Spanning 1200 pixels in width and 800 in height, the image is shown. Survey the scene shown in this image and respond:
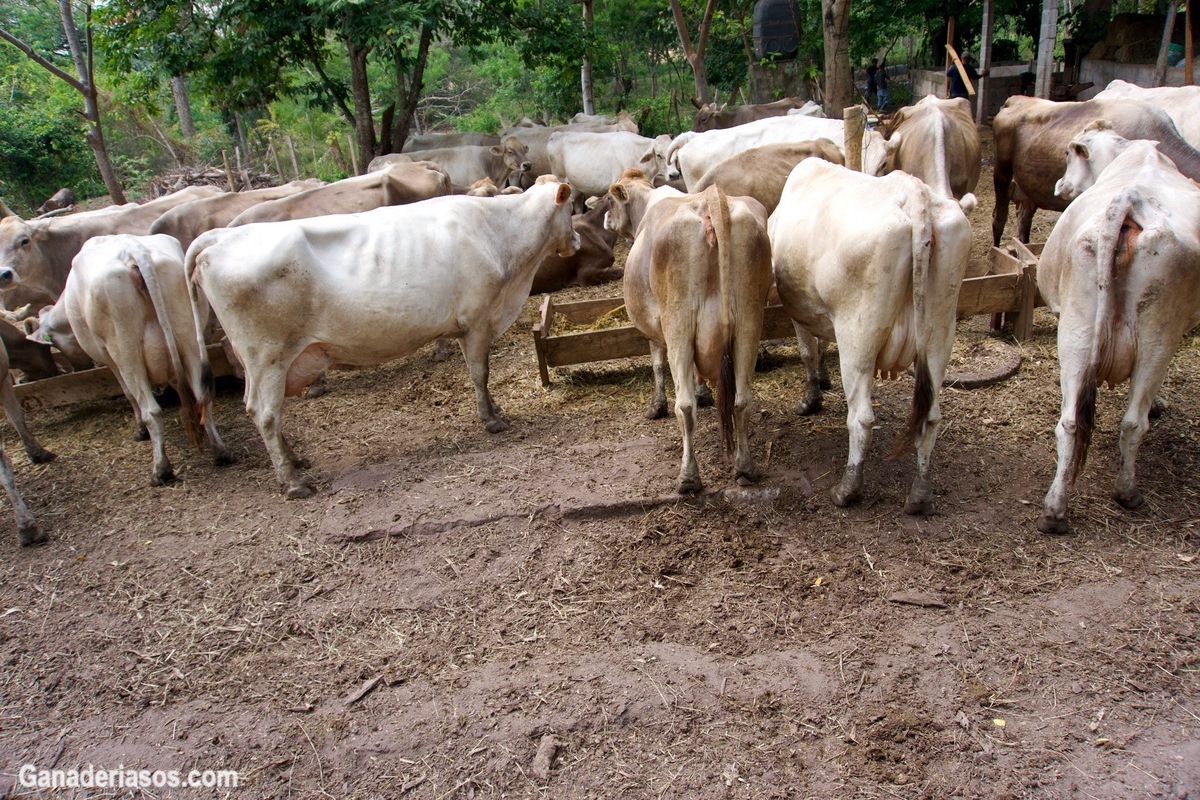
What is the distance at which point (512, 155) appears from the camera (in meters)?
14.5

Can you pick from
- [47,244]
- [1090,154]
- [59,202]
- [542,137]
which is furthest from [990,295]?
[59,202]

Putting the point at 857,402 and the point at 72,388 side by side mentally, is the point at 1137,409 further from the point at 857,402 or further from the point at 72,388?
the point at 72,388

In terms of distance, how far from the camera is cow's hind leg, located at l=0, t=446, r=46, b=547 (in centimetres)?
540

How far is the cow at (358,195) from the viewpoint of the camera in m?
8.34

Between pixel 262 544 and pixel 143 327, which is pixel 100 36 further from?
pixel 262 544

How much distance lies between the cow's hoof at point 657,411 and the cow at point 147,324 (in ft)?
11.0

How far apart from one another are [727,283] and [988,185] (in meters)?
9.61

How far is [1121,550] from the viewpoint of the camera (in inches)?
167

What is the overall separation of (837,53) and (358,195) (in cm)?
580

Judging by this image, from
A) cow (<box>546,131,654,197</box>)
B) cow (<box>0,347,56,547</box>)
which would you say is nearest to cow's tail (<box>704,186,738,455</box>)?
cow (<box>0,347,56,547</box>)

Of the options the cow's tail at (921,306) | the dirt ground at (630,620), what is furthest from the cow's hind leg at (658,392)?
the cow's tail at (921,306)

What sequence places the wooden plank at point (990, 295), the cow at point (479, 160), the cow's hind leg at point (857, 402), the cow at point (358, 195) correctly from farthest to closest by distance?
the cow at point (479, 160)
the cow at point (358, 195)
the wooden plank at point (990, 295)
the cow's hind leg at point (857, 402)

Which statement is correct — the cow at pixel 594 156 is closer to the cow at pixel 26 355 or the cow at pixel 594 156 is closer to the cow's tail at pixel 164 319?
the cow at pixel 26 355

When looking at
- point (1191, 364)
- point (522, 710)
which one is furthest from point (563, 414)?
point (1191, 364)
